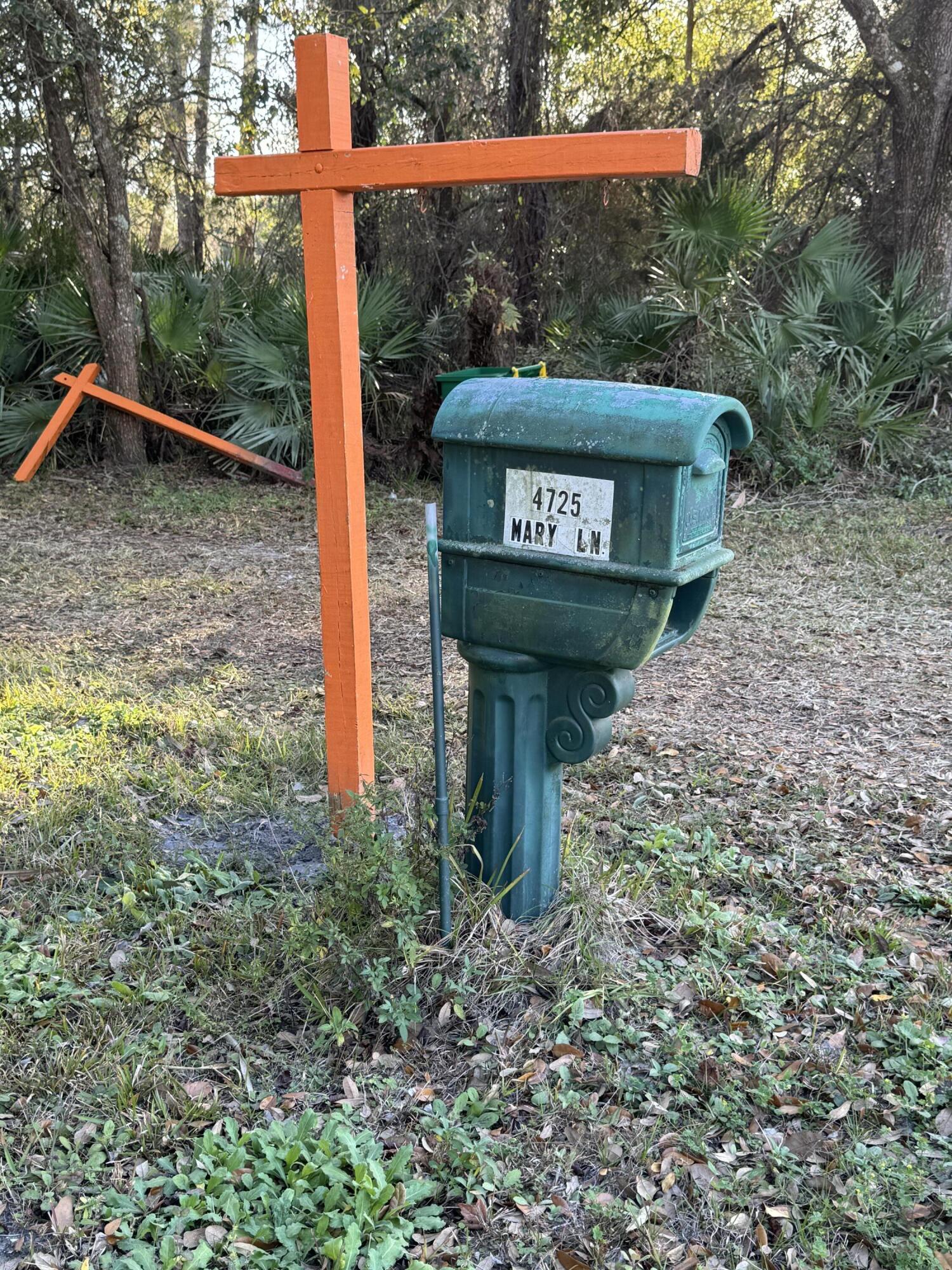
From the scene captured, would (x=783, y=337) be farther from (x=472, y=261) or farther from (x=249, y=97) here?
(x=249, y=97)

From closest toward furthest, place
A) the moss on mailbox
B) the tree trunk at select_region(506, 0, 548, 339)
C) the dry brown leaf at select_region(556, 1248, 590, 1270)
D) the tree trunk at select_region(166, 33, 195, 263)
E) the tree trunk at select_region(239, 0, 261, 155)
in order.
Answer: the dry brown leaf at select_region(556, 1248, 590, 1270) → the moss on mailbox → the tree trunk at select_region(239, 0, 261, 155) → the tree trunk at select_region(166, 33, 195, 263) → the tree trunk at select_region(506, 0, 548, 339)

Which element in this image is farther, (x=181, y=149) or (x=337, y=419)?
(x=181, y=149)

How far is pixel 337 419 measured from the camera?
2857mm

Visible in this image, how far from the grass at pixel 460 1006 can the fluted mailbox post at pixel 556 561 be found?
258 mm

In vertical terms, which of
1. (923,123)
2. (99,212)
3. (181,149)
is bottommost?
(99,212)

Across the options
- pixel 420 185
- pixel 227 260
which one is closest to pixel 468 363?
pixel 227 260

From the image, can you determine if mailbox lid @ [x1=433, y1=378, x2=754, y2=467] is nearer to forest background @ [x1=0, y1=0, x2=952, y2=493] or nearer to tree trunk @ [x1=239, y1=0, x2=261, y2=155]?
forest background @ [x1=0, y1=0, x2=952, y2=493]

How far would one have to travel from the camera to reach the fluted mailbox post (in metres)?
2.33

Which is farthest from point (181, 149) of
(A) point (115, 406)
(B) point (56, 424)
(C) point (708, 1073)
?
(C) point (708, 1073)

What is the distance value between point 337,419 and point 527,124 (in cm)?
1018

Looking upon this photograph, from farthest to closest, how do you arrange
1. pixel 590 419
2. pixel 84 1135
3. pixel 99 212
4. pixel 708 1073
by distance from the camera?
pixel 99 212 → pixel 708 1073 → pixel 590 419 → pixel 84 1135

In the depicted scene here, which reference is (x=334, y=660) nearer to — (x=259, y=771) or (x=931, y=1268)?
(x=259, y=771)

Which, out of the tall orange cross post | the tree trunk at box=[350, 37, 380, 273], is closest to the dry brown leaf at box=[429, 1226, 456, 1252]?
the tall orange cross post

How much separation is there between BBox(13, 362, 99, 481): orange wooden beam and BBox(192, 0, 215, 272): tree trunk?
213 centimetres
